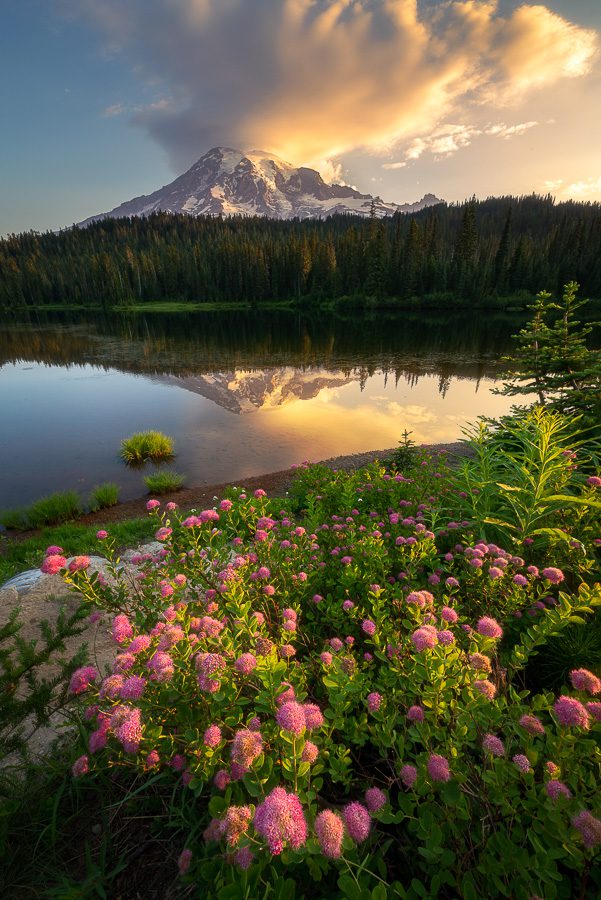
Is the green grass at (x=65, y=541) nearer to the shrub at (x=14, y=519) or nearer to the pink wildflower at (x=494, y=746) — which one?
the shrub at (x=14, y=519)

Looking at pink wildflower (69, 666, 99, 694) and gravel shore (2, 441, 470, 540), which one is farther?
gravel shore (2, 441, 470, 540)

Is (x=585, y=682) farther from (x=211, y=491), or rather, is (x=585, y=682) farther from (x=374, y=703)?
(x=211, y=491)

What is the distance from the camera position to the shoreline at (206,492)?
10722mm

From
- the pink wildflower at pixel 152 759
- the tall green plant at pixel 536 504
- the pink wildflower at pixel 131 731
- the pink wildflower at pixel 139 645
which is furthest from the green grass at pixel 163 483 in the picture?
the pink wildflower at pixel 131 731

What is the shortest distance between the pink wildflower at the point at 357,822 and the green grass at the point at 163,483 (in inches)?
474

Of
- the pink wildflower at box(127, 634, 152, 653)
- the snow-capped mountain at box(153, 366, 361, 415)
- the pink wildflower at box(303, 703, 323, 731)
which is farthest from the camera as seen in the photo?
the snow-capped mountain at box(153, 366, 361, 415)

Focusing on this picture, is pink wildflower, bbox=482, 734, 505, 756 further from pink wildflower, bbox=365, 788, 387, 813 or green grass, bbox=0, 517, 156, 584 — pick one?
green grass, bbox=0, 517, 156, 584

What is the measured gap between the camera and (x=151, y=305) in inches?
4018

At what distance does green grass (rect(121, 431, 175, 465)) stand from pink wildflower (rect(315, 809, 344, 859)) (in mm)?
15160

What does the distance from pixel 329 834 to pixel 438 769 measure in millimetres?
564

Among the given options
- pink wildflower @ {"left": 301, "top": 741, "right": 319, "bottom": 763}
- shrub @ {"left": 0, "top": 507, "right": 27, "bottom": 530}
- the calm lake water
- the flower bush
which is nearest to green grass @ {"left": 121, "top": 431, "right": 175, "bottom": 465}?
the calm lake water

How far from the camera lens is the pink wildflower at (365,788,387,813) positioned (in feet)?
5.22

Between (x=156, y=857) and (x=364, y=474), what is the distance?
257 inches

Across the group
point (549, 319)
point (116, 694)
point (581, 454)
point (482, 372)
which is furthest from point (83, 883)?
point (549, 319)
